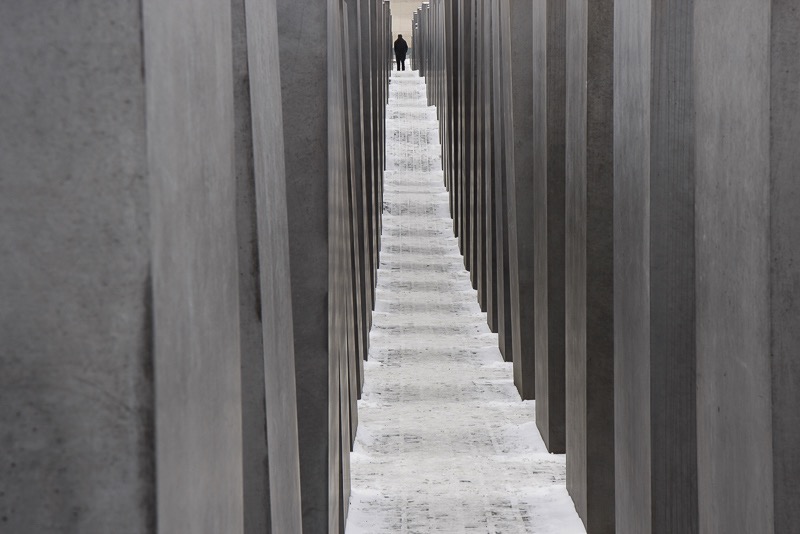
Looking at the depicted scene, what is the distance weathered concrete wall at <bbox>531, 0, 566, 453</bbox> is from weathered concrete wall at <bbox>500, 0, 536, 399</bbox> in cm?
61

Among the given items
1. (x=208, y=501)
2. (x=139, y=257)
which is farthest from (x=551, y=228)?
(x=139, y=257)

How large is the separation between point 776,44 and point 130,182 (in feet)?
5.16

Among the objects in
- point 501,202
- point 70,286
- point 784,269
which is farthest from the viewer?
point 501,202

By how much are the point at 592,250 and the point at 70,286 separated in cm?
429

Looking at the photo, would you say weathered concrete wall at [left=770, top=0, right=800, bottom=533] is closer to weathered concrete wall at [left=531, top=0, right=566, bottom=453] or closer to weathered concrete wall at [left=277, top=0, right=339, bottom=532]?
weathered concrete wall at [left=277, top=0, right=339, bottom=532]

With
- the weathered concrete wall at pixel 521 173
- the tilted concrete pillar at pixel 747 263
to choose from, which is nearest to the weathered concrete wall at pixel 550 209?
the weathered concrete wall at pixel 521 173

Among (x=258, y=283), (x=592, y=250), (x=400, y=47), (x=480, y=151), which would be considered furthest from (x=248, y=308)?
(x=400, y=47)

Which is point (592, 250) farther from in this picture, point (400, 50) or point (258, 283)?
point (400, 50)

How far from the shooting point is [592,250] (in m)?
5.79

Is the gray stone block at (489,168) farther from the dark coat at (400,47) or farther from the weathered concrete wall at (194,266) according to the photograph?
the dark coat at (400,47)

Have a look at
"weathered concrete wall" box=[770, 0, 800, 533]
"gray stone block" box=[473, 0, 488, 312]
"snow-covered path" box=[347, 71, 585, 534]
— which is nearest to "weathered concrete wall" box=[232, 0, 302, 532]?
"weathered concrete wall" box=[770, 0, 800, 533]

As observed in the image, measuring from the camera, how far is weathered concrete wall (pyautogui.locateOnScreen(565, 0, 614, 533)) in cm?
569

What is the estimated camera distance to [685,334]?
388cm

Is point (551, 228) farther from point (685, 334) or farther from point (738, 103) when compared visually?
point (738, 103)
